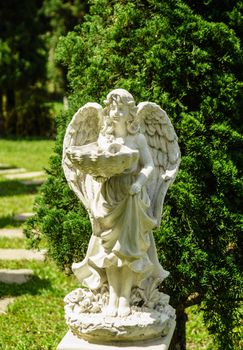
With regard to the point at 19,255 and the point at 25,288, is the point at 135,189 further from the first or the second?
the point at 19,255

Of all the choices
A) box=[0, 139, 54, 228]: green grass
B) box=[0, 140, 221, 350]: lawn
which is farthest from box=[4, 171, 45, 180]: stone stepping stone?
box=[0, 140, 221, 350]: lawn

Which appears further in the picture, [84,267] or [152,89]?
[152,89]

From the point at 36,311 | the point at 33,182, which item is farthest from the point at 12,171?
the point at 36,311

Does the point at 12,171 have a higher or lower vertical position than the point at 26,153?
higher

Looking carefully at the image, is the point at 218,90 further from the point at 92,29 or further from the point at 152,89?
the point at 92,29

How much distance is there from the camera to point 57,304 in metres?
7.36

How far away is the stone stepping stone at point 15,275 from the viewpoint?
8102mm

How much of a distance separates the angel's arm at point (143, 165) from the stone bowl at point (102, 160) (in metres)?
0.12

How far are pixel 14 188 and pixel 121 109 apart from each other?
10450 millimetres

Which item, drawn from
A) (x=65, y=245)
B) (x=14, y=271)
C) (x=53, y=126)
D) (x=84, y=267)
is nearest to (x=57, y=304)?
(x=14, y=271)

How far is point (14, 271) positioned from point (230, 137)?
4511 mm

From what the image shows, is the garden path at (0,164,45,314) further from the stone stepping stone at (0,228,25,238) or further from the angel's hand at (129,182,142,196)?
the angel's hand at (129,182,142,196)

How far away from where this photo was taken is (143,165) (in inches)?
157

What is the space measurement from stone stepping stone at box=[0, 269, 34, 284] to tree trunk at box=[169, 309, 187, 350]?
322cm
